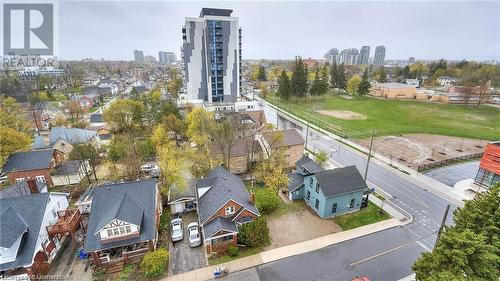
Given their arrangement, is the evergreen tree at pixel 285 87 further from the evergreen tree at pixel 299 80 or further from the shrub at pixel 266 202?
the shrub at pixel 266 202

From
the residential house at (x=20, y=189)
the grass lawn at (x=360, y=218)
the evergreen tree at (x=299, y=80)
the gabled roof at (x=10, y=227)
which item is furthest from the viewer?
the evergreen tree at (x=299, y=80)

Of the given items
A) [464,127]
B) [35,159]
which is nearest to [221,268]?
[35,159]

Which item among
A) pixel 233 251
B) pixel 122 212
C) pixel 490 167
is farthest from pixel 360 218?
pixel 122 212

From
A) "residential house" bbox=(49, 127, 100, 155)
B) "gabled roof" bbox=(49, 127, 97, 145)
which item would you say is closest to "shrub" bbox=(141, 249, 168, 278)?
"residential house" bbox=(49, 127, 100, 155)

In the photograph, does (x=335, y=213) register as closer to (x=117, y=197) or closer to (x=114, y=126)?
(x=117, y=197)

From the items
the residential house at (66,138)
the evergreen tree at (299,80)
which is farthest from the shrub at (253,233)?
the evergreen tree at (299,80)

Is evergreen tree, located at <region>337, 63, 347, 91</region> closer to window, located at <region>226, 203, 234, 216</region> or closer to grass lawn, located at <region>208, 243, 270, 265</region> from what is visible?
window, located at <region>226, 203, 234, 216</region>
